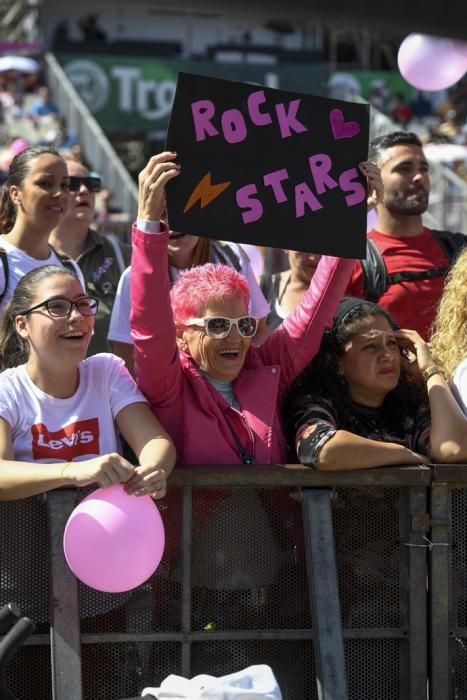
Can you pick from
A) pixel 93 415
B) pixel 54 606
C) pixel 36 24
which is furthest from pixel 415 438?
pixel 36 24

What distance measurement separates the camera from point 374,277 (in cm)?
464

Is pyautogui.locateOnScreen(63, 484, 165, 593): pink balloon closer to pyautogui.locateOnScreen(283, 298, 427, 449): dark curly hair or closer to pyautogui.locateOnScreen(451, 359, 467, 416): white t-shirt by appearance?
pyautogui.locateOnScreen(283, 298, 427, 449): dark curly hair

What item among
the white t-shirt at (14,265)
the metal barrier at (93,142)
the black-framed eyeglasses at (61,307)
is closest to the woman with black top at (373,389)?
the black-framed eyeglasses at (61,307)

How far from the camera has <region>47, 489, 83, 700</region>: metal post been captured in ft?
9.30

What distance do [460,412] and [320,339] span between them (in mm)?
537

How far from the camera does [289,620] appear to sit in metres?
3.04

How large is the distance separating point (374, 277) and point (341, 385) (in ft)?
3.89

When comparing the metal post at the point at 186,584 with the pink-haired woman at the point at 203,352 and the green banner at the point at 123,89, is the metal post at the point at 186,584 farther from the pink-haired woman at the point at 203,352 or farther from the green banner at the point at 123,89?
the green banner at the point at 123,89

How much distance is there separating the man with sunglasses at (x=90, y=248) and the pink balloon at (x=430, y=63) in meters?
1.66

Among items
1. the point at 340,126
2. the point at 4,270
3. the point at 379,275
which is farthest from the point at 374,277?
the point at 4,270

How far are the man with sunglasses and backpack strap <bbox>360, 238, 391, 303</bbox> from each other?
4.02ft

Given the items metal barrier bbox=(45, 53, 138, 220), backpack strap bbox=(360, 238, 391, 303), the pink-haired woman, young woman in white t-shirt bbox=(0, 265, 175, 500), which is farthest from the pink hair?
metal barrier bbox=(45, 53, 138, 220)

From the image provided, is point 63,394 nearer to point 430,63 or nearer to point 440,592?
point 440,592

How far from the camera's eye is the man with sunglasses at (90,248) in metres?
5.12
